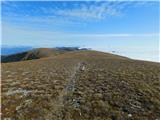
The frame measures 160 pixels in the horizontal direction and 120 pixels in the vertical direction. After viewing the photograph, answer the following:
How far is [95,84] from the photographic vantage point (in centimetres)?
2484

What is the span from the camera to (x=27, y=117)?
1609 centimetres

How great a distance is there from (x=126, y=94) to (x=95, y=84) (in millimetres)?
4437

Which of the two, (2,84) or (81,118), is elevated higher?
(2,84)

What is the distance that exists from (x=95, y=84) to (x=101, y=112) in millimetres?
7245

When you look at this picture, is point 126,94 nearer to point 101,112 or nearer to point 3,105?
point 101,112

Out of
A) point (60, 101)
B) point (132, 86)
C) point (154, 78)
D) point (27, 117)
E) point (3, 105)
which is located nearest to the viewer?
point (27, 117)

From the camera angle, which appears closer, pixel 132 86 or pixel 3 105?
pixel 3 105

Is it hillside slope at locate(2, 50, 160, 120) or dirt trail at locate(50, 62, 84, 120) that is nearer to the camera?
dirt trail at locate(50, 62, 84, 120)

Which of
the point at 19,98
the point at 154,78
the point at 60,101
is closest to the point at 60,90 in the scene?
the point at 60,101

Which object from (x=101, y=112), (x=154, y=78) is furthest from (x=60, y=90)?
(x=154, y=78)

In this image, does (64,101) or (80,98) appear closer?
(64,101)

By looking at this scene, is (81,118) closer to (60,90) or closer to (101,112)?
A: (101,112)

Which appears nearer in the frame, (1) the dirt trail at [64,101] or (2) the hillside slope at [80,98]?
(1) the dirt trail at [64,101]

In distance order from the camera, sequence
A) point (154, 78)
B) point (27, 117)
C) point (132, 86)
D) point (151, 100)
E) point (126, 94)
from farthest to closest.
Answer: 1. point (154, 78)
2. point (132, 86)
3. point (126, 94)
4. point (151, 100)
5. point (27, 117)
